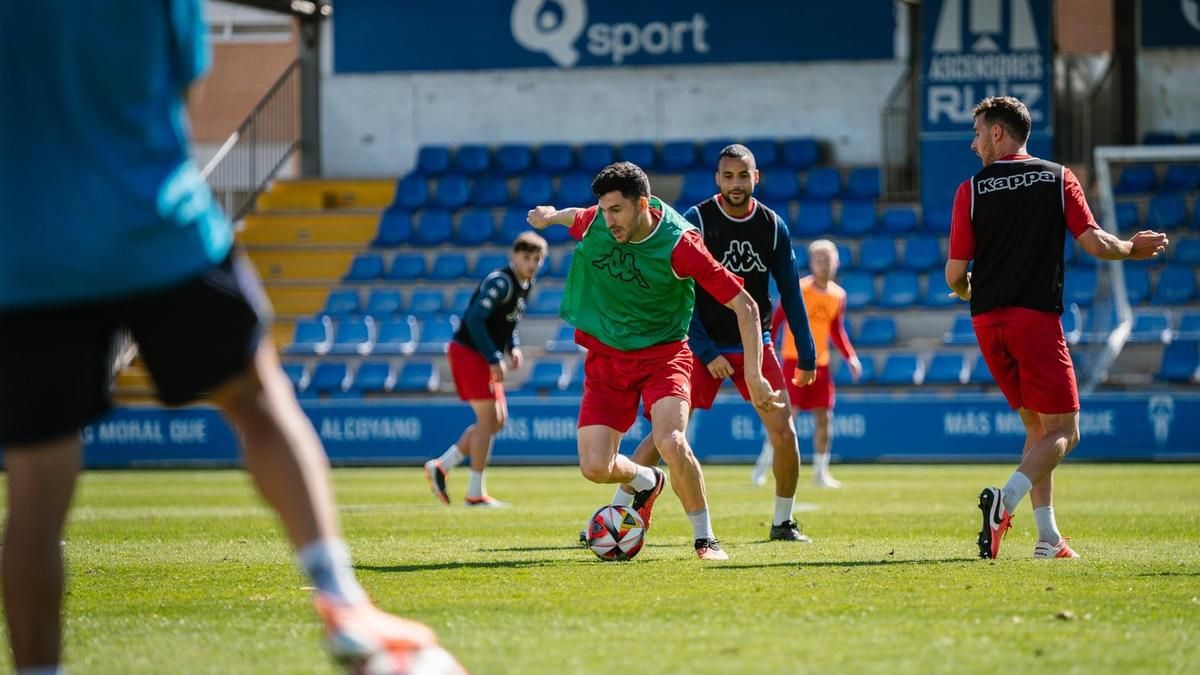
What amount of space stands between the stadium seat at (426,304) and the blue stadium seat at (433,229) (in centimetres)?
144

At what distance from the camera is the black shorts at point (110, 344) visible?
382 centimetres

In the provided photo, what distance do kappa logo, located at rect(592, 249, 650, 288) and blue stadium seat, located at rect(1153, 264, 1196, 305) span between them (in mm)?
18942

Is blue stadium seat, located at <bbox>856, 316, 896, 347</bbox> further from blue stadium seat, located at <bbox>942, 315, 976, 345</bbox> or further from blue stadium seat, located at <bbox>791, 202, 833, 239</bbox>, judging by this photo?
blue stadium seat, located at <bbox>791, 202, 833, 239</bbox>

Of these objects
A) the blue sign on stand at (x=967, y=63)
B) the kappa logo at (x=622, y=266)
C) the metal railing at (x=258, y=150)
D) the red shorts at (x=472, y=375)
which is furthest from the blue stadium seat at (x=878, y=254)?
the kappa logo at (x=622, y=266)

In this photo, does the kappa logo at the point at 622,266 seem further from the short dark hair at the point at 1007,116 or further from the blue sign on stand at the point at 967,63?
the blue sign on stand at the point at 967,63

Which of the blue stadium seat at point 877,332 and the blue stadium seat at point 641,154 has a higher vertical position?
the blue stadium seat at point 641,154

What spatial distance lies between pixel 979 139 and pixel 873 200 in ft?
65.3

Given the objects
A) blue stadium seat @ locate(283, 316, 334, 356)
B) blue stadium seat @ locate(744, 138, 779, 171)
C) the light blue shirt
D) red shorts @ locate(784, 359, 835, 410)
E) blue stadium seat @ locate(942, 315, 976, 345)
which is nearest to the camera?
the light blue shirt

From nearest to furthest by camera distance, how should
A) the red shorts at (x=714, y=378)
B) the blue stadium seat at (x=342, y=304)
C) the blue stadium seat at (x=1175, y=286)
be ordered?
the red shorts at (x=714, y=378) → the blue stadium seat at (x=1175, y=286) → the blue stadium seat at (x=342, y=304)

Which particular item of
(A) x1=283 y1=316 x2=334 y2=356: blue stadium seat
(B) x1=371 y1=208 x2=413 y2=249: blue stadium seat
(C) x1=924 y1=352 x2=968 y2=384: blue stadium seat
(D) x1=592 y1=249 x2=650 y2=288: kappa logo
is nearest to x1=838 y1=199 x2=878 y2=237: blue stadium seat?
(C) x1=924 y1=352 x2=968 y2=384: blue stadium seat

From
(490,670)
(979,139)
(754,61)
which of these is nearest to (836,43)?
(754,61)

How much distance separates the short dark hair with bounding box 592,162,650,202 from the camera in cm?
859

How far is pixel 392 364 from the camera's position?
27688 mm

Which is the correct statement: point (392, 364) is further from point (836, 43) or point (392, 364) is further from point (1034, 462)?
point (1034, 462)
